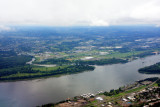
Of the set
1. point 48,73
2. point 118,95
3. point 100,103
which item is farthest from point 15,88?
point 118,95

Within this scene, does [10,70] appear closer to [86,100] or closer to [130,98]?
[86,100]

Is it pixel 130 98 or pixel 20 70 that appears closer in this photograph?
pixel 130 98

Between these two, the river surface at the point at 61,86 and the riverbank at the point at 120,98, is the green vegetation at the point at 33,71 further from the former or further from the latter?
the riverbank at the point at 120,98

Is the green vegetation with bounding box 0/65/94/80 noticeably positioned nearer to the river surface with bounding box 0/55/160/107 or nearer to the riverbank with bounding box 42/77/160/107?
the river surface with bounding box 0/55/160/107

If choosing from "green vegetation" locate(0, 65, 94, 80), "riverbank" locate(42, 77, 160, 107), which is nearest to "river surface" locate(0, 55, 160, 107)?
"green vegetation" locate(0, 65, 94, 80)

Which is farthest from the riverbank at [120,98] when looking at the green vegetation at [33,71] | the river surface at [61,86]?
the green vegetation at [33,71]

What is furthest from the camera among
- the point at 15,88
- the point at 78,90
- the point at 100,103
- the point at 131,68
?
the point at 131,68

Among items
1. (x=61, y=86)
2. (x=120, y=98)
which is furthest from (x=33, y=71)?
(x=120, y=98)
